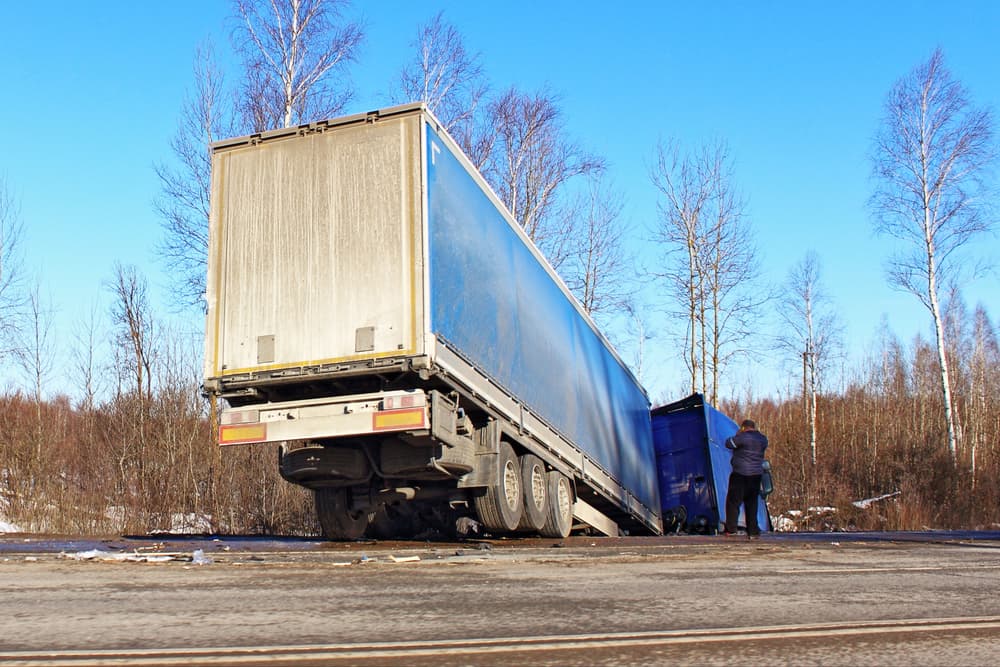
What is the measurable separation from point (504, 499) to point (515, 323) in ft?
7.32

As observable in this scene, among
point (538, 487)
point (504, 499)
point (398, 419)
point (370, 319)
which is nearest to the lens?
point (398, 419)

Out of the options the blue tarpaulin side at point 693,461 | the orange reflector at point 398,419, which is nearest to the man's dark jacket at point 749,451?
the blue tarpaulin side at point 693,461

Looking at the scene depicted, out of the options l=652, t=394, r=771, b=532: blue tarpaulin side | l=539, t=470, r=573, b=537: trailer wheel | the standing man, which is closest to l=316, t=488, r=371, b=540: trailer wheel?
l=539, t=470, r=573, b=537: trailer wheel

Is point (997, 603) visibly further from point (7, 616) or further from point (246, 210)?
point (246, 210)

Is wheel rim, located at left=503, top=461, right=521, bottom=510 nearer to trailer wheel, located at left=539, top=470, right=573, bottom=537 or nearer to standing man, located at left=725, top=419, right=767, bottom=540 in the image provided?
trailer wheel, located at left=539, top=470, right=573, bottom=537

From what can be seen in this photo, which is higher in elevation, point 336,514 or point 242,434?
point 242,434

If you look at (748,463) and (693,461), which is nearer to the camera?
(748,463)

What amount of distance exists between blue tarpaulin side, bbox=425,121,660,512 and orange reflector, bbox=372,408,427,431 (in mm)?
826

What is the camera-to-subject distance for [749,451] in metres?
12.9

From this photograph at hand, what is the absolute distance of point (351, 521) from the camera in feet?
36.7

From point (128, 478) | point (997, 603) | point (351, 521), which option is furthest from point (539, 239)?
point (997, 603)

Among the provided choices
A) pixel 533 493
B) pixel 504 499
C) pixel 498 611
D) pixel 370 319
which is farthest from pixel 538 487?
pixel 498 611

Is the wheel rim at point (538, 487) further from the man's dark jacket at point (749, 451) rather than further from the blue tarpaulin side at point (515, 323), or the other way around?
the man's dark jacket at point (749, 451)

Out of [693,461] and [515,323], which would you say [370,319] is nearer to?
[515,323]
